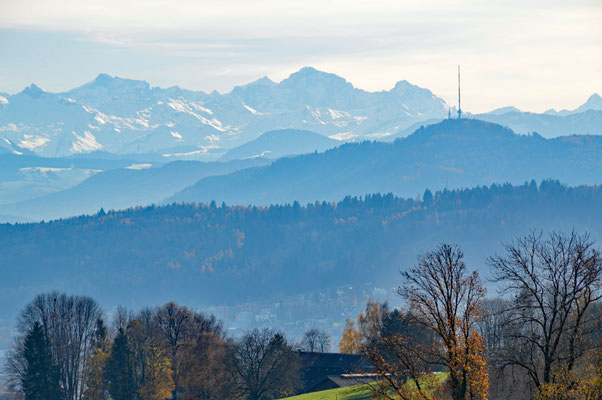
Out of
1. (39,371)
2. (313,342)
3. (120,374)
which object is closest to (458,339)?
(120,374)

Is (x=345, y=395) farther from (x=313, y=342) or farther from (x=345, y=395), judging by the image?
(x=313, y=342)

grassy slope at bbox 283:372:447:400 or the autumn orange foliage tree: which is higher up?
the autumn orange foliage tree

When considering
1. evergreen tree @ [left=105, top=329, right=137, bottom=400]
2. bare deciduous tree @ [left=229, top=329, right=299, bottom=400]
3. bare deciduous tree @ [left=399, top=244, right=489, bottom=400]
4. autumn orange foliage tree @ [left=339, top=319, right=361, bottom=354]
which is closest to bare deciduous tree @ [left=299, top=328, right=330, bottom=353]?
autumn orange foliage tree @ [left=339, top=319, right=361, bottom=354]

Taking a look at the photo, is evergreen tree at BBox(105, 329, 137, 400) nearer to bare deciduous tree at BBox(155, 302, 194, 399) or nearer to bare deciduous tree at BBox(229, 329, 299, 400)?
bare deciduous tree at BBox(155, 302, 194, 399)

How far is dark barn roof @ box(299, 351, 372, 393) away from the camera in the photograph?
100250 millimetres

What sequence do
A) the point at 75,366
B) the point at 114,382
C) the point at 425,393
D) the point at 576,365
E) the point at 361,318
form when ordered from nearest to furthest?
1. the point at 425,393
2. the point at 576,365
3. the point at 114,382
4. the point at 75,366
5. the point at 361,318

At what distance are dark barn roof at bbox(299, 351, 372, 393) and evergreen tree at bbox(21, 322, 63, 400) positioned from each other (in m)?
24.4

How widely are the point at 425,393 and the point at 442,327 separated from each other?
8.23 feet

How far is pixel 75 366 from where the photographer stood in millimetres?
101375

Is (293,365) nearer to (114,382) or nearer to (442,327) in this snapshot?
(114,382)

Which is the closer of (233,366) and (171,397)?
(233,366)

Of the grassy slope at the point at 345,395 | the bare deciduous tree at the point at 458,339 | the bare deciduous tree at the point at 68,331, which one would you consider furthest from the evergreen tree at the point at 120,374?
the bare deciduous tree at the point at 458,339

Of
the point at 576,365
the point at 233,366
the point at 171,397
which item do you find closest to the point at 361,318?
the point at 171,397

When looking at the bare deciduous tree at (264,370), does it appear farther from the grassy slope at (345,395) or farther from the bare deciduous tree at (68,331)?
the bare deciduous tree at (68,331)
